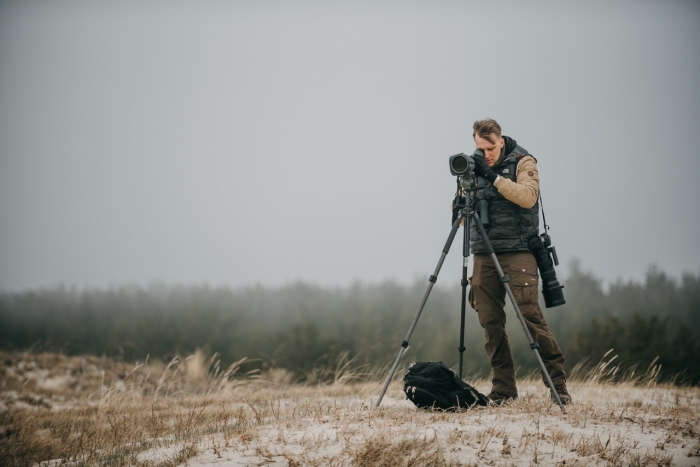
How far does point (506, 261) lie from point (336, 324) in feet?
134

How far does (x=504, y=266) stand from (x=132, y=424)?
12.2ft

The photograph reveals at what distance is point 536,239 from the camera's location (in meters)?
4.68

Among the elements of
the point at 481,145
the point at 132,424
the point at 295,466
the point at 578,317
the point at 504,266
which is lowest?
the point at 578,317

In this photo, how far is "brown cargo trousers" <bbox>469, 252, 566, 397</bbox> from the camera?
4.59 metres

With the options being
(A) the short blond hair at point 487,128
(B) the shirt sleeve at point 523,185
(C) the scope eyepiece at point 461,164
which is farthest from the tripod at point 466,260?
(A) the short blond hair at point 487,128

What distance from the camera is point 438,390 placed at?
4.35 metres

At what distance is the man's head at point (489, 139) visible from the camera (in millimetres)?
4762

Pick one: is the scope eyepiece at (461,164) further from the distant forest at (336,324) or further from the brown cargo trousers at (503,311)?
the distant forest at (336,324)

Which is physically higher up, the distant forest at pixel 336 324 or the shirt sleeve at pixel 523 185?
the shirt sleeve at pixel 523 185

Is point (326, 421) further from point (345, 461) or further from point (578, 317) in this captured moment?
point (578, 317)

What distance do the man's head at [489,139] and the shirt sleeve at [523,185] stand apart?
0.77 feet

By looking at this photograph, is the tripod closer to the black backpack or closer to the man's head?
the black backpack

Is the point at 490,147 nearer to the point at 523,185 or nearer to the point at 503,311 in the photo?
the point at 523,185

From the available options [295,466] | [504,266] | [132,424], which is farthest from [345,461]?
[132,424]
